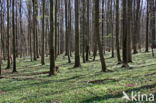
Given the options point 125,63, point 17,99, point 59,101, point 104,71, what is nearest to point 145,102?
point 59,101

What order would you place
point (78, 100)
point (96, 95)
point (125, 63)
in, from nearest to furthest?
point (78, 100)
point (96, 95)
point (125, 63)

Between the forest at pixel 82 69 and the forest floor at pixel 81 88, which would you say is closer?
the forest floor at pixel 81 88

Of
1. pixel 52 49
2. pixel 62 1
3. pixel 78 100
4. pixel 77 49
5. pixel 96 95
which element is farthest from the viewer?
pixel 62 1

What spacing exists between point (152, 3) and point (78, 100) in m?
20.8

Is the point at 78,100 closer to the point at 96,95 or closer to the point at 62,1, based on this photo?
the point at 96,95

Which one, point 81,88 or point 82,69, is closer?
point 81,88

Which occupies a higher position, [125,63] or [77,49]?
[77,49]

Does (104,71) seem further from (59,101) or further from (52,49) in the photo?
(59,101)

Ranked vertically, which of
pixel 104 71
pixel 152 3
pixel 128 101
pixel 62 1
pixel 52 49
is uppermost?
pixel 62 1

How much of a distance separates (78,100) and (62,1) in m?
35.8

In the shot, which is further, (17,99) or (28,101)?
(17,99)

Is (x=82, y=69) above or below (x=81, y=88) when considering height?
below

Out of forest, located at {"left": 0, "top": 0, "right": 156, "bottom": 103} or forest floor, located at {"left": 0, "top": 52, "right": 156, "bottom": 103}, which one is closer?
forest floor, located at {"left": 0, "top": 52, "right": 156, "bottom": 103}

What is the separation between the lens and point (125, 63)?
16375 mm
